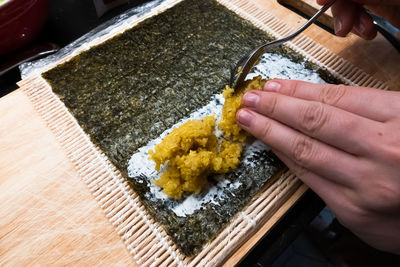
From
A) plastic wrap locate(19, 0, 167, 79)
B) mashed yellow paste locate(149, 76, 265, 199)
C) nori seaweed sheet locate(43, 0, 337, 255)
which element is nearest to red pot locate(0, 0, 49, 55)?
plastic wrap locate(19, 0, 167, 79)

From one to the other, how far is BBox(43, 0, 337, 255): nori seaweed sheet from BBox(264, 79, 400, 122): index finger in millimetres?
323

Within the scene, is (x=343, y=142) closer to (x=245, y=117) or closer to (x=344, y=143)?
(x=344, y=143)

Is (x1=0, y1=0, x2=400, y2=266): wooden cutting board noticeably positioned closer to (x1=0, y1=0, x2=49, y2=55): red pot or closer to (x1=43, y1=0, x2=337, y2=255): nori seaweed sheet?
(x1=43, y1=0, x2=337, y2=255): nori seaweed sheet

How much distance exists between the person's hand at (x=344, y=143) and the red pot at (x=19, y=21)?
1.35 meters

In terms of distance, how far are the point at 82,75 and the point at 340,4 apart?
1.51 meters

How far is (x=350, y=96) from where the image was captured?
1.11 metres

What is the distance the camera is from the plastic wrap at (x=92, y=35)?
67.6 inches

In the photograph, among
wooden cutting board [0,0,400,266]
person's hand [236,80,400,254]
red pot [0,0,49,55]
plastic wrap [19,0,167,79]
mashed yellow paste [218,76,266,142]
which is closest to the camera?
person's hand [236,80,400,254]

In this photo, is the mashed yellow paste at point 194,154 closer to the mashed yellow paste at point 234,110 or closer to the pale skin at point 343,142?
the mashed yellow paste at point 234,110

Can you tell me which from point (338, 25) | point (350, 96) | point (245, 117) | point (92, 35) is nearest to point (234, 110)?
point (245, 117)

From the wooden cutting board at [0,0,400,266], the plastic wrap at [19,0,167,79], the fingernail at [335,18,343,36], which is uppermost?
the plastic wrap at [19,0,167,79]

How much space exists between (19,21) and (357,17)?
1.92 metres

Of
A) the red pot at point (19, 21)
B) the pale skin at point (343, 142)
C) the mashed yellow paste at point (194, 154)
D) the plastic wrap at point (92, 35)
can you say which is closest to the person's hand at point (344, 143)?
the pale skin at point (343, 142)

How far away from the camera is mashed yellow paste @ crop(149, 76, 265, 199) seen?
3.88ft
